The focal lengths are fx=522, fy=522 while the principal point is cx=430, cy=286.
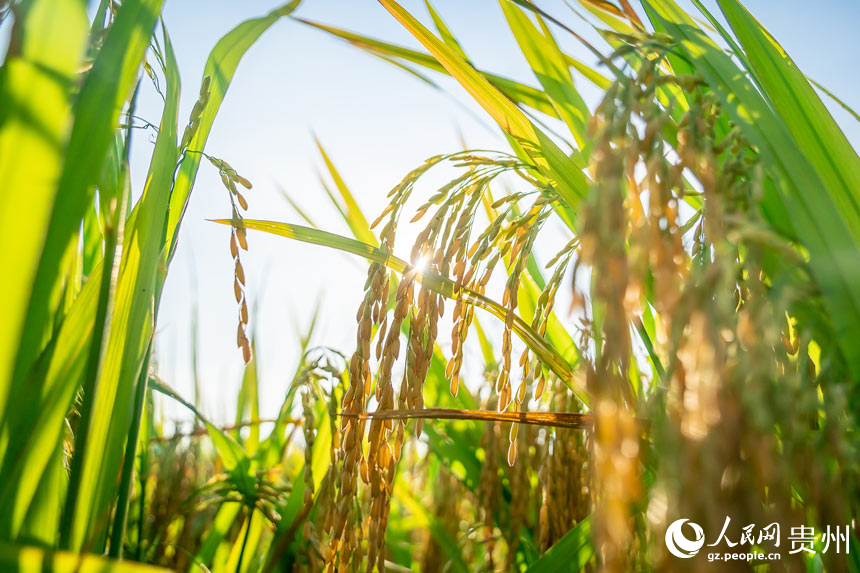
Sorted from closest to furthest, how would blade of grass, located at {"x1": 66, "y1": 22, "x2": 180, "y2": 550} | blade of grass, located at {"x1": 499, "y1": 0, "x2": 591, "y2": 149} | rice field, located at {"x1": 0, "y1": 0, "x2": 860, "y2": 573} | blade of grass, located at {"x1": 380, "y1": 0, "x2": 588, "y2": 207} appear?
rice field, located at {"x1": 0, "y1": 0, "x2": 860, "y2": 573} < blade of grass, located at {"x1": 66, "y1": 22, "x2": 180, "y2": 550} < blade of grass, located at {"x1": 380, "y1": 0, "x2": 588, "y2": 207} < blade of grass, located at {"x1": 499, "y1": 0, "x2": 591, "y2": 149}

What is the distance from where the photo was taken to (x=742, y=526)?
51 cm

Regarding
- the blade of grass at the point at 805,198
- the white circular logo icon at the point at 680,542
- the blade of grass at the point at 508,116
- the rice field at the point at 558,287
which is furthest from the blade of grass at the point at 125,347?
the blade of grass at the point at 805,198

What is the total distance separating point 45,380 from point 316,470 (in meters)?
1.10

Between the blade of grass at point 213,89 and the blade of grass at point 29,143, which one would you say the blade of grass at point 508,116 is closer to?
the blade of grass at point 213,89

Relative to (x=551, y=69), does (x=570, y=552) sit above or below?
below

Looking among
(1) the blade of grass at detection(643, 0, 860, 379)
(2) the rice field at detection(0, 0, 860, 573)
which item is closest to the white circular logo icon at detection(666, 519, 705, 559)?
(2) the rice field at detection(0, 0, 860, 573)

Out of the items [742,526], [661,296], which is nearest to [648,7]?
[661,296]

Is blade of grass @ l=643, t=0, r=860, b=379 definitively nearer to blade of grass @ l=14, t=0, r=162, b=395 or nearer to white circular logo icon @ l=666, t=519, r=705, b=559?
white circular logo icon @ l=666, t=519, r=705, b=559

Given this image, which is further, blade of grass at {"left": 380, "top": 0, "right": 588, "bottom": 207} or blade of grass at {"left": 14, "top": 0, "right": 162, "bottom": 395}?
blade of grass at {"left": 380, "top": 0, "right": 588, "bottom": 207}

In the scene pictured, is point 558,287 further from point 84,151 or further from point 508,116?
point 84,151

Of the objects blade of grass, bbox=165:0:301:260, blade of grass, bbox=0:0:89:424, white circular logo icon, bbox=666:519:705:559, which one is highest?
blade of grass, bbox=165:0:301:260

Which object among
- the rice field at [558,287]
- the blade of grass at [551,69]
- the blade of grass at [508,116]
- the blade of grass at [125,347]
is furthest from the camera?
the blade of grass at [551,69]

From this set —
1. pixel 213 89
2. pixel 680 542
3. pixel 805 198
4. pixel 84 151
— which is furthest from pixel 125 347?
pixel 805 198

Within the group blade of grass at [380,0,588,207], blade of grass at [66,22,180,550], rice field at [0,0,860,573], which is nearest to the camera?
rice field at [0,0,860,573]
